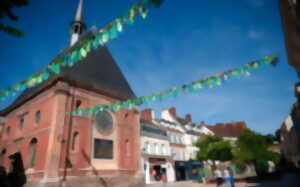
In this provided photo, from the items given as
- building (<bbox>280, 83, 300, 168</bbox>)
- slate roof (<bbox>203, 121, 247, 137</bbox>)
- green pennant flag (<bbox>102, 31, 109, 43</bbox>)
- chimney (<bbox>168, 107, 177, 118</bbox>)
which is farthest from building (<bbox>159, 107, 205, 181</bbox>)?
green pennant flag (<bbox>102, 31, 109, 43</bbox>)

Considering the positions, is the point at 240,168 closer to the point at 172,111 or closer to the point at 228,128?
the point at 228,128

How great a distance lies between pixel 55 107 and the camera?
13.4m

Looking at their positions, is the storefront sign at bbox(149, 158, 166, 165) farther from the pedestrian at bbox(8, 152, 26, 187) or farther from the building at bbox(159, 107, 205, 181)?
the pedestrian at bbox(8, 152, 26, 187)

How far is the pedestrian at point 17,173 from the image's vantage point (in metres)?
11.2

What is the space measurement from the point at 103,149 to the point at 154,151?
10.6m

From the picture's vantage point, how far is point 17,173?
12.0 metres

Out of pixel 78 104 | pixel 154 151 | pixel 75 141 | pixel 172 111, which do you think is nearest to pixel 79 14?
pixel 78 104

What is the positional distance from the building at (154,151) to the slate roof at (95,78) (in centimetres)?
626

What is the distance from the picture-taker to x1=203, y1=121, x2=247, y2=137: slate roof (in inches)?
1629

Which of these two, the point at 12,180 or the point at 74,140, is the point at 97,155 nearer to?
the point at 74,140

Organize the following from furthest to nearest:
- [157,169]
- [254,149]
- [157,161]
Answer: [157,169]
[157,161]
[254,149]

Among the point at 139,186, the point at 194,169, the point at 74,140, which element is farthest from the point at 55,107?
the point at 194,169

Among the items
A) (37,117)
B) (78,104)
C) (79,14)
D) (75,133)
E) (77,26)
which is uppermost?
(79,14)

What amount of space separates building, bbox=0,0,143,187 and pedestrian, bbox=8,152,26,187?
470 millimetres
